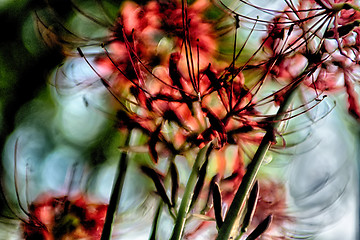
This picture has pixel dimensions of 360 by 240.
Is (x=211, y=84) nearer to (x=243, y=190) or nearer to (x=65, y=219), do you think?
(x=243, y=190)

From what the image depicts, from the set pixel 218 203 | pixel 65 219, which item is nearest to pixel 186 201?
pixel 218 203

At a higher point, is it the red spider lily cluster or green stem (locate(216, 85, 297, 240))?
the red spider lily cluster

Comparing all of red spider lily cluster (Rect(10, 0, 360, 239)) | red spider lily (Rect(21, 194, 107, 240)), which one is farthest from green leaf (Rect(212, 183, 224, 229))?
red spider lily (Rect(21, 194, 107, 240))

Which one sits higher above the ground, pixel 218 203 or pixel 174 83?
pixel 174 83

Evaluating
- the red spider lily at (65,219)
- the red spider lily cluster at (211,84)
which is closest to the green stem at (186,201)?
the red spider lily cluster at (211,84)

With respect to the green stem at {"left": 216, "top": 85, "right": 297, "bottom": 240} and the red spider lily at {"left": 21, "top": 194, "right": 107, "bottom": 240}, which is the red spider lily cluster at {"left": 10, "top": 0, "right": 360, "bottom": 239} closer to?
the green stem at {"left": 216, "top": 85, "right": 297, "bottom": 240}

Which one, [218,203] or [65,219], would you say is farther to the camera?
[65,219]

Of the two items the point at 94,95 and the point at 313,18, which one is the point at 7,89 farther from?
the point at 313,18

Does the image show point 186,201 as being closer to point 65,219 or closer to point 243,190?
point 243,190
